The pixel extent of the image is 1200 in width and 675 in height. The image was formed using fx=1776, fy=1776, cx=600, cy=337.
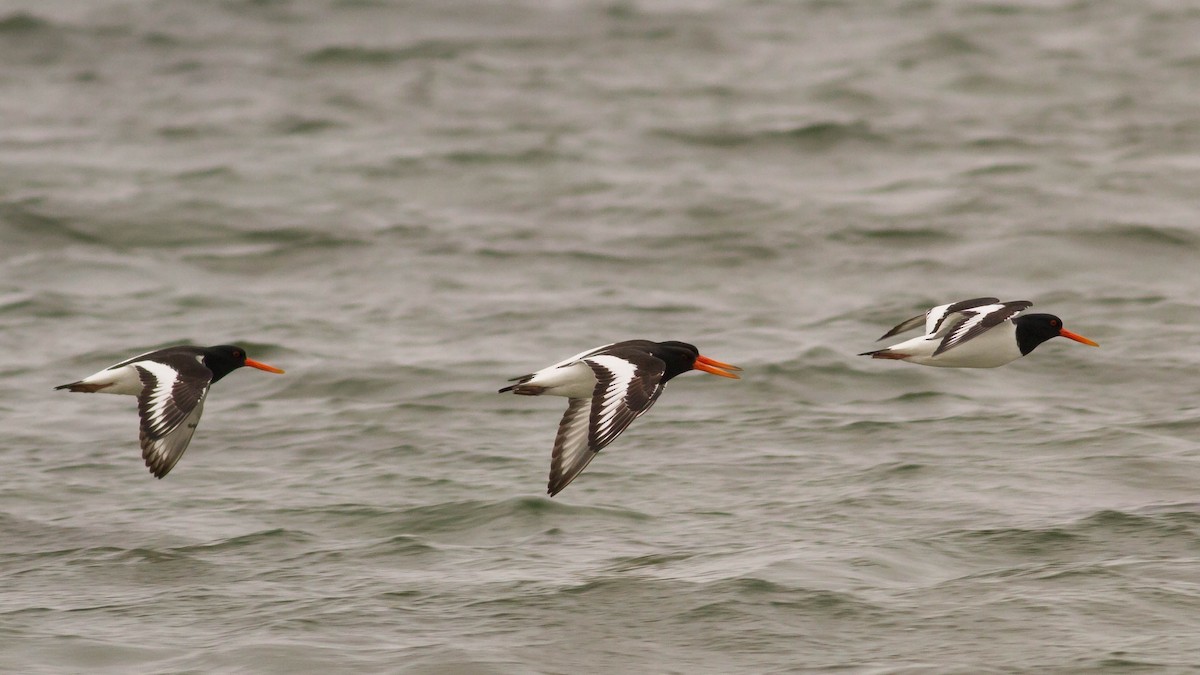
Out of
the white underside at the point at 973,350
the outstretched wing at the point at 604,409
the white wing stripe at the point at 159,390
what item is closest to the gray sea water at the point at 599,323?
the outstretched wing at the point at 604,409

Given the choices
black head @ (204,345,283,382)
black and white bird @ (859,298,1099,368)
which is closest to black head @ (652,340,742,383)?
black and white bird @ (859,298,1099,368)

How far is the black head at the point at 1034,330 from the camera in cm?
1095

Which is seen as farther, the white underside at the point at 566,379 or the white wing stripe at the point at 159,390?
the white underside at the point at 566,379

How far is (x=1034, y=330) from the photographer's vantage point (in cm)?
1101

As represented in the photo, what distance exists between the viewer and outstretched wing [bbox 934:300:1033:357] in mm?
10336

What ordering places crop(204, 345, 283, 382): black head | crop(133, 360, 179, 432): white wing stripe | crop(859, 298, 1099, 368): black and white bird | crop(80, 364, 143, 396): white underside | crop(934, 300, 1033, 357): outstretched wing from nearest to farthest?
crop(133, 360, 179, 432): white wing stripe < crop(80, 364, 143, 396): white underside < crop(934, 300, 1033, 357): outstretched wing < crop(859, 298, 1099, 368): black and white bird < crop(204, 345, 283, 382): black head

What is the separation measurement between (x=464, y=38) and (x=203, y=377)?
724 inches

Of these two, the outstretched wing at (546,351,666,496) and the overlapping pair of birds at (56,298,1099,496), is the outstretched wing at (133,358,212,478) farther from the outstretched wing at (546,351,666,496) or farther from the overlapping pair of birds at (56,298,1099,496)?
the outstretched wing at (546,351,666,496)

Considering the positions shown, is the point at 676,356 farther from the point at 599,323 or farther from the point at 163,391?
the point at 599,323

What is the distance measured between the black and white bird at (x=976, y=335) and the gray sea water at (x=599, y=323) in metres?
1.02

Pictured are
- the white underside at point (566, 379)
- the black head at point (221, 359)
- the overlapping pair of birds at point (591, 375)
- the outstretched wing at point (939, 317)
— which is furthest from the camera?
the outstretched wing at point (939, 317)

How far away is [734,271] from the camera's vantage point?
17.6m

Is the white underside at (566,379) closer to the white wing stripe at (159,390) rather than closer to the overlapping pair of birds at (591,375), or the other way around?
the overlapping pair of birds at (591,375)

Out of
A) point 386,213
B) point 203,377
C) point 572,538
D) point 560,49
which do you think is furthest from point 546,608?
point 560,49
